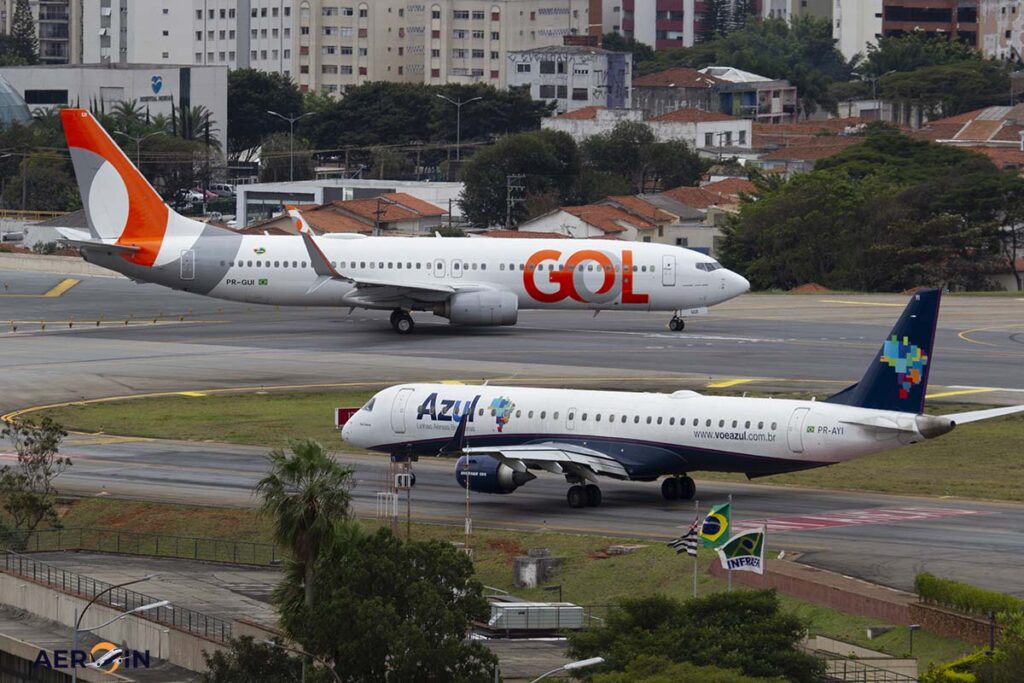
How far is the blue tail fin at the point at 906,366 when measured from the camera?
55531mm

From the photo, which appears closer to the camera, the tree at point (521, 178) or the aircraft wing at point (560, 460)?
the aircraft wing at point (560, 460)

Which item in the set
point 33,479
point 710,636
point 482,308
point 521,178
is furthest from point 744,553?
point 521,178

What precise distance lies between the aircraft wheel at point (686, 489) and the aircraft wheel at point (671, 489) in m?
0.13

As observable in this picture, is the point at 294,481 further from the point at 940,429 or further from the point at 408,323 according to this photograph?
the point at 408,323

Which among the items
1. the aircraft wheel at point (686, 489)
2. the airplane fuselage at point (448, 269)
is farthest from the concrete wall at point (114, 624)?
the airplane fuselage at point (448, 269)

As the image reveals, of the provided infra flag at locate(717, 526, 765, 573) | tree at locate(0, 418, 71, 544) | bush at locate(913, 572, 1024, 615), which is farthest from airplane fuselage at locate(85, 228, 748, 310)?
bush at locate(913, 572, 1024, 615)

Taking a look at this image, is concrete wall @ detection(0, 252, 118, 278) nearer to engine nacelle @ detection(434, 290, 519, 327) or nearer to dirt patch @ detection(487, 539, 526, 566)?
engine nacelle @ detection(434, 290, 519, 327)

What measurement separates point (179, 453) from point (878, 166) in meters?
113

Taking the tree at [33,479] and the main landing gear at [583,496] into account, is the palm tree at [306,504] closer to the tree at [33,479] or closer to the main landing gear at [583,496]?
the main landing gear at [583,496]

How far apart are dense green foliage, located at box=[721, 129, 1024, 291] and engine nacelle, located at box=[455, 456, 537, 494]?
8236cm

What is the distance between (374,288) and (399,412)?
119 ft

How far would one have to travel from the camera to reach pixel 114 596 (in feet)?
169

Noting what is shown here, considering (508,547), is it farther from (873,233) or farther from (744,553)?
(873,233)

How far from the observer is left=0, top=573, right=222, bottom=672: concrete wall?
46906mm
